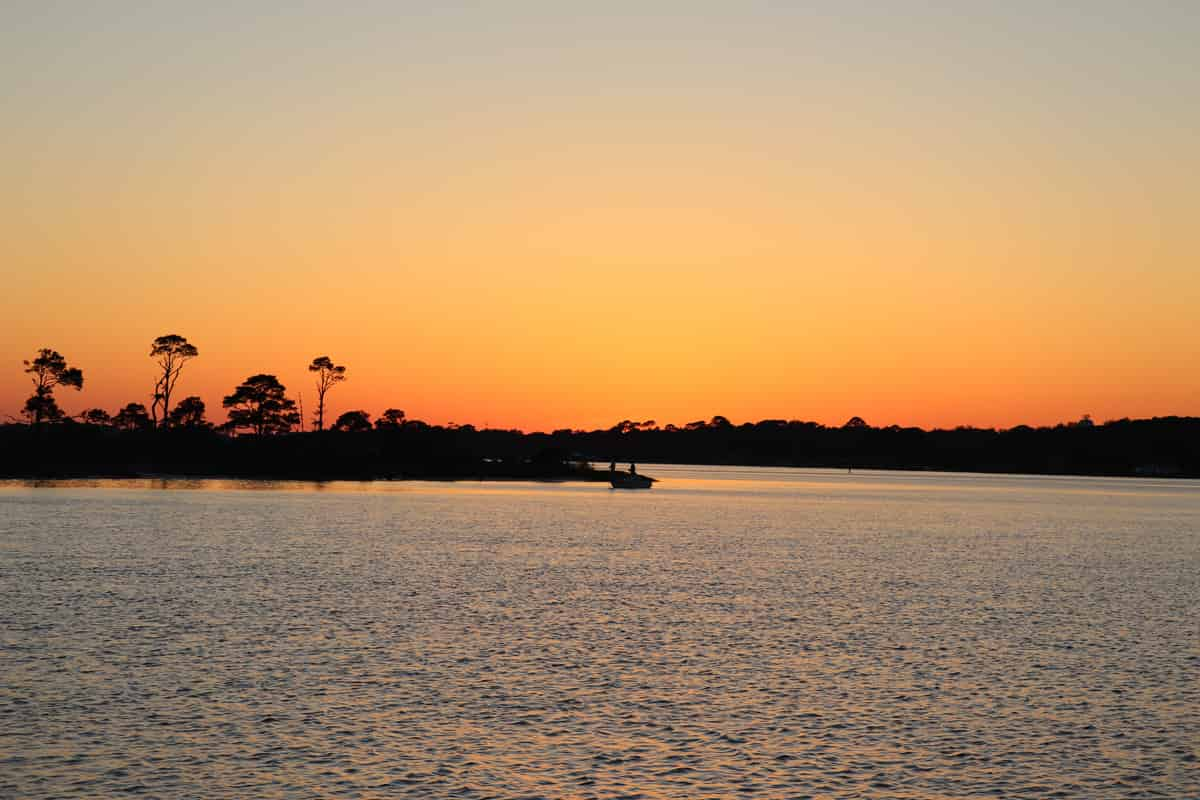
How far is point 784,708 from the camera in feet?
94.7

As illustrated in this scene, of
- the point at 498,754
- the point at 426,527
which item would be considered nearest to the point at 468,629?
the point at 498,754

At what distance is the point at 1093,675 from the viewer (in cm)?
3431

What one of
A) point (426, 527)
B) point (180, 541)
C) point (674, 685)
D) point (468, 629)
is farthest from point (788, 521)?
point (674, 685)

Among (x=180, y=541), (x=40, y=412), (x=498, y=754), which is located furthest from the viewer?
(x=40, y=412)

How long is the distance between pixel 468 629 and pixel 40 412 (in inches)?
6840

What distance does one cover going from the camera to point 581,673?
32.8 m

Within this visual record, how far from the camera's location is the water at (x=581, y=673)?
2261 cm

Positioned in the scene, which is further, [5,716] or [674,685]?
[674,685]

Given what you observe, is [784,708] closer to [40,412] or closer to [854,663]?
[854,663]

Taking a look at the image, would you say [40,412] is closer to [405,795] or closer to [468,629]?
[468,629]

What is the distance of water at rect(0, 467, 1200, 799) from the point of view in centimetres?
2261

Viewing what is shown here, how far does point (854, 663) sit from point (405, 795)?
18.9 meters

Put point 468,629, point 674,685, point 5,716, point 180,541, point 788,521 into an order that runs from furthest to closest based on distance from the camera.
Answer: point 788,521
point 180,541
point 468,629
point 674,685
point 5,716

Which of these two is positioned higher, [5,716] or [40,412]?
[40,412]
